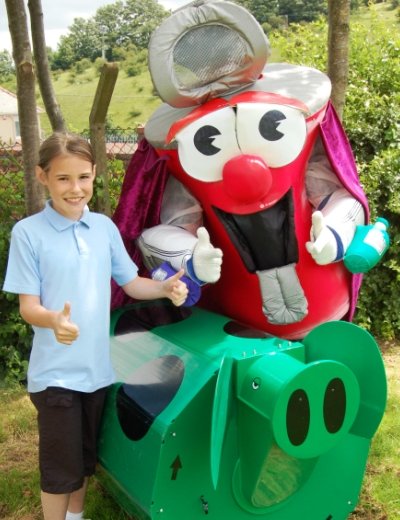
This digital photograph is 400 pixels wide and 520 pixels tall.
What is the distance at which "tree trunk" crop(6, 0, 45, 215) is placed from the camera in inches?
120

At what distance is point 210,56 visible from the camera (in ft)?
6.72

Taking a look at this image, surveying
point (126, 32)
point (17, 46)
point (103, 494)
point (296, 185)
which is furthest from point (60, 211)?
point (126, 32)

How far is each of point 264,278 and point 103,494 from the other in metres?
1.09

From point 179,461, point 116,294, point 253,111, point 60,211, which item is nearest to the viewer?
point 179,461

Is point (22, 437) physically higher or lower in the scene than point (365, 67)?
lower

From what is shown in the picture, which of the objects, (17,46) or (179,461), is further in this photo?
(17,46)

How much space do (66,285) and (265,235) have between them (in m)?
0.69

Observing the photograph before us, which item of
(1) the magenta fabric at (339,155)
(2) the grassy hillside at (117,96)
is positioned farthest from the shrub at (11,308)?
(2) the grassy hillside at (117,96)

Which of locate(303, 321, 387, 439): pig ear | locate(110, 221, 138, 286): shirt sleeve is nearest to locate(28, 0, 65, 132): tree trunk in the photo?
locate(110, 221, 138, 286): shirt sleeve

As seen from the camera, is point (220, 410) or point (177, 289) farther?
point (177, 289)

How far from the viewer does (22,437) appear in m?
2.99

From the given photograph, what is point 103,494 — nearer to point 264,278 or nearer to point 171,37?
point 264,278

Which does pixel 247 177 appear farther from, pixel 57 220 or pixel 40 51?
pixel 40 51

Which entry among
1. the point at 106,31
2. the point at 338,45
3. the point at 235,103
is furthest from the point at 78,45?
the point at 235,103
